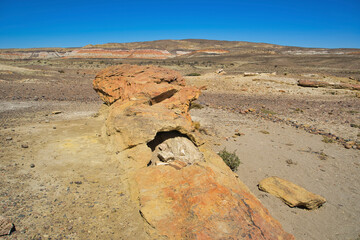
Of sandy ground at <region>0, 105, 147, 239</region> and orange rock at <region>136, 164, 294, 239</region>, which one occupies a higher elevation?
orange rock at <region>136, 164, 294, 239</region>

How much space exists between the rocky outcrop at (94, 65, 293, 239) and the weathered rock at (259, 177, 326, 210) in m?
1.42

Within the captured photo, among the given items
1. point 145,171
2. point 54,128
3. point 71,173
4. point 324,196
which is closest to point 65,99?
point 54,128

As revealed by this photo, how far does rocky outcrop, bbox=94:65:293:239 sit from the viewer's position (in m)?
2.68

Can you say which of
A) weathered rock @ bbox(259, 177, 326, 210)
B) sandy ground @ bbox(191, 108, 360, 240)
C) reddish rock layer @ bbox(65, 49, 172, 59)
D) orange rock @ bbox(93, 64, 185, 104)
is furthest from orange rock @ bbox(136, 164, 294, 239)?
reddish rock layer @ bbox(65, 49, 172, 59)

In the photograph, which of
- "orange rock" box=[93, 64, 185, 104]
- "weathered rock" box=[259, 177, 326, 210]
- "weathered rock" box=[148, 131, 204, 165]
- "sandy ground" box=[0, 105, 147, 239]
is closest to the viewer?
"sandy ground" box=[0, 105, 147, 239]

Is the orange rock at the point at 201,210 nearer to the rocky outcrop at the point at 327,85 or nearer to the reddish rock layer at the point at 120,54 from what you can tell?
the rocky outcrop at the point at 327,85

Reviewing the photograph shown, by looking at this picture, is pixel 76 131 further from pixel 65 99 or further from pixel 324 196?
pixel 65 99

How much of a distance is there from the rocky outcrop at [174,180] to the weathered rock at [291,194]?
142 cm

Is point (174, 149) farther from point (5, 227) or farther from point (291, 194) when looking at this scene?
point (5, 227)

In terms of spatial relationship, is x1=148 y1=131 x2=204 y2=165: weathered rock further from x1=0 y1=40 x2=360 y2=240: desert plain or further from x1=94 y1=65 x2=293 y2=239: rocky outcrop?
x1=0 y1=40 x2=360 y2=240: desert plain

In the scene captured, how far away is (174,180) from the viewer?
3508 millimetres

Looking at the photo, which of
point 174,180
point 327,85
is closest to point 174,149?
point 174,180

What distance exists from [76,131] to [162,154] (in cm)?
344

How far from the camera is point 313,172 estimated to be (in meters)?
6.31
